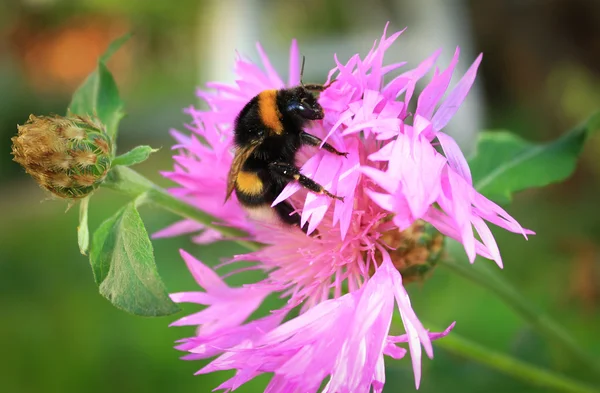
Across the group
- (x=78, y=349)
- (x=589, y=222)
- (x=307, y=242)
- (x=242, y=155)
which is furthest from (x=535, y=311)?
(x=78, y=349)

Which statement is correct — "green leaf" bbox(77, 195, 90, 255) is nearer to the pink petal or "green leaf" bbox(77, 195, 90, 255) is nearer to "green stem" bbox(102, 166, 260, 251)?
"green stem" bbox(102, 166, 260, 251)

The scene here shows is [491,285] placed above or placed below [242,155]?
below

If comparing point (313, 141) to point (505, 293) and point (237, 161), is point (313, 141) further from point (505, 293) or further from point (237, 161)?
point (505, 293)

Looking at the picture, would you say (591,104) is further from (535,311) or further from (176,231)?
(176,231)

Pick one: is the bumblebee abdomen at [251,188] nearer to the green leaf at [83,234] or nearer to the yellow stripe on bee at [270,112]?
the yellow stripe on bee at [270,112]

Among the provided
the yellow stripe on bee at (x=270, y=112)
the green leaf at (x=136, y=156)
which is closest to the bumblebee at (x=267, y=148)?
the yellow stripe on bee at (x=270, y=112)

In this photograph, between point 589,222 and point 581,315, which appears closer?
point 581,315

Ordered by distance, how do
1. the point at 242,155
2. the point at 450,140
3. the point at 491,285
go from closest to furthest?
the point at 450,140 → the point at 242,155 → the point at 491,285

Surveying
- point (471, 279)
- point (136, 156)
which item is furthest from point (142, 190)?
point (471, 279)
